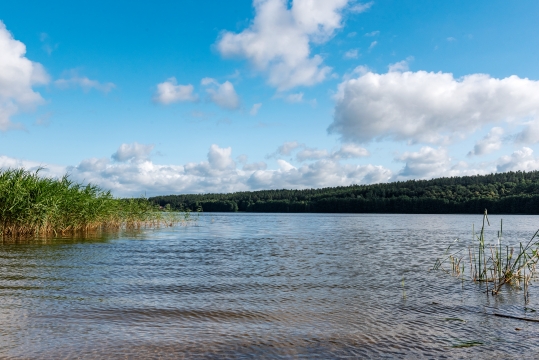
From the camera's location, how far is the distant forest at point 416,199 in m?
129

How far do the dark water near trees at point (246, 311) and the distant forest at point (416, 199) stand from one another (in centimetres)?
10456

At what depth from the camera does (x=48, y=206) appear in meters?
22.9

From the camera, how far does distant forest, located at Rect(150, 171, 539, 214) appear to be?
129m

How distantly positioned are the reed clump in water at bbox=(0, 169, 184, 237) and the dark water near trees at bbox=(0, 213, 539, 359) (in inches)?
239

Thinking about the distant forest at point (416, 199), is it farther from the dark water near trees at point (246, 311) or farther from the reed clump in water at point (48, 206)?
the dark water near trees at point (246, 311)

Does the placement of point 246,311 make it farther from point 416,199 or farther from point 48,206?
point 416,199

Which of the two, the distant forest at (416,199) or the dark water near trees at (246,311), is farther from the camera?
the distant forest at (416,199)

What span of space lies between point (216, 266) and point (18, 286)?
6.99 metres

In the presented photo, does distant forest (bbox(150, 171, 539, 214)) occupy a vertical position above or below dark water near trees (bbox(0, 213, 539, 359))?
above

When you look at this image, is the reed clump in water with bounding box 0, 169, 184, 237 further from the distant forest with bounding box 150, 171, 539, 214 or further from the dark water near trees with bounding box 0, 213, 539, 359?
the distant forest with bounding box 150, 171, 539, 214

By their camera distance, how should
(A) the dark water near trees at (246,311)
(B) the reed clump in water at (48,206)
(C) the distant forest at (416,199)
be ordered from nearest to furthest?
1. (A) the dark water near trees at (246,311)
2. (B) the reed clump in water at (48,206)
3. (C) the distant forest at (416,199)

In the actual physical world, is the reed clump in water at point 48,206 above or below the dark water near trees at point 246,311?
above

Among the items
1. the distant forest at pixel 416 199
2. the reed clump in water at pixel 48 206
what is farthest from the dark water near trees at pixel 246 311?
the distant forest at pixel 416 199

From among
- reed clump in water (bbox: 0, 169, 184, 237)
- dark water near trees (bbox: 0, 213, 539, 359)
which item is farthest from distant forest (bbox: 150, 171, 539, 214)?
dark water near trees (bbox: 0, 213, 539, 359)
